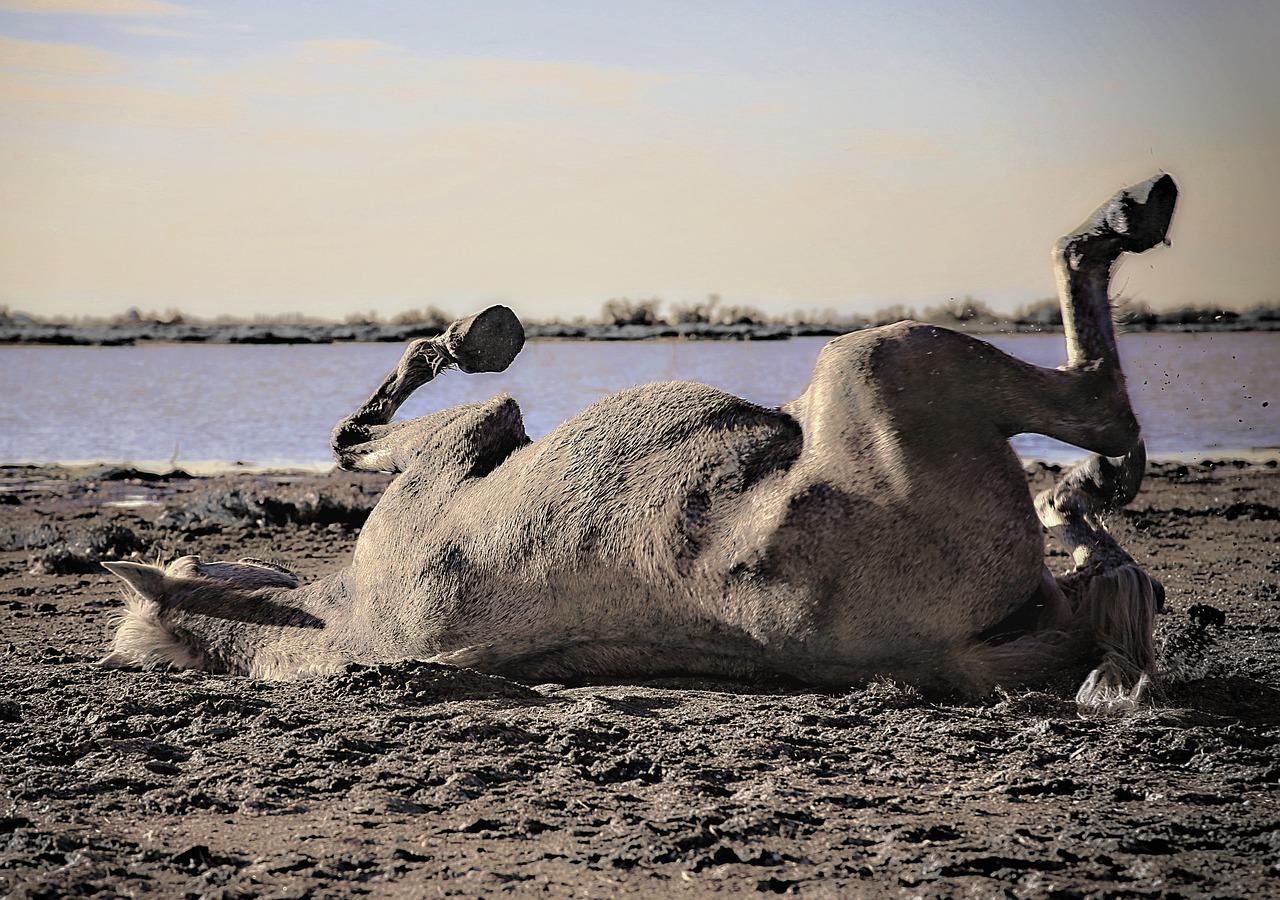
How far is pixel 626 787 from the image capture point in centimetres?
321

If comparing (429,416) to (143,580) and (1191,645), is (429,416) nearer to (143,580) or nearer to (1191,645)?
(143,580)

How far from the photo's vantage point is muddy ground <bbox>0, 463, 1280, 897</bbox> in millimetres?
2633

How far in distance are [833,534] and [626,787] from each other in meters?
1.05

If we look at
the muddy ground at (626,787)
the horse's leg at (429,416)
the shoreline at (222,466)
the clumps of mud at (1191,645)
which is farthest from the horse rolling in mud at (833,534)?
the shoreline at (222,466)

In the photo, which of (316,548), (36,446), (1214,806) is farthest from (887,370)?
(36,446)

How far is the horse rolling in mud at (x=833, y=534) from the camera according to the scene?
3.66 m

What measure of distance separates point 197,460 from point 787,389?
1102 cm

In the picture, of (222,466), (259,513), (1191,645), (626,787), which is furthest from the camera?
(222,466)

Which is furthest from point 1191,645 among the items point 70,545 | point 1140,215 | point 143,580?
point 70,545

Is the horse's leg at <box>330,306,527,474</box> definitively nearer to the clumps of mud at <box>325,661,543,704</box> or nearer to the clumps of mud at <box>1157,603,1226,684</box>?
the clumps of mud at <box>325,661,543,704</box>

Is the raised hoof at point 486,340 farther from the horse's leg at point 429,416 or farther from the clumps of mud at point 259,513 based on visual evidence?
the clumps of mud at point 259,513

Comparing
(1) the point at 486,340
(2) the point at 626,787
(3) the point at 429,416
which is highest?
(1) the point at 486,340

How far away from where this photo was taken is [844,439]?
3738 mm

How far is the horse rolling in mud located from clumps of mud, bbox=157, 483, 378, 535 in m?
5.98
